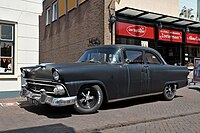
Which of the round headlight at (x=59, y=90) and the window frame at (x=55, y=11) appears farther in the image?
the window frame at (x=55, y=11)

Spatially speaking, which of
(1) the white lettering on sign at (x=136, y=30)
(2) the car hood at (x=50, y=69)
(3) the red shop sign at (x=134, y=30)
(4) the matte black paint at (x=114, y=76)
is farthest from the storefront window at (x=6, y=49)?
(1) the white lettering on sign at (x=136, y=30)

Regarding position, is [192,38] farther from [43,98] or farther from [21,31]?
[43,98]

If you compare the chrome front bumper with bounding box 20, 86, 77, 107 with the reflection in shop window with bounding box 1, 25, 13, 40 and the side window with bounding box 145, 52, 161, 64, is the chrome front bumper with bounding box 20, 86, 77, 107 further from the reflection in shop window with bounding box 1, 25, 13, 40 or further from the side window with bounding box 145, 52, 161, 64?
the reflection in shop window with bounding box 1, 25, 13, 40

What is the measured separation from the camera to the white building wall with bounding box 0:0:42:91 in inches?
360

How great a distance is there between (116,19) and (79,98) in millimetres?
7724

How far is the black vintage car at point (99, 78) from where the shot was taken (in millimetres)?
6078

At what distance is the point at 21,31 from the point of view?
31.2 ft

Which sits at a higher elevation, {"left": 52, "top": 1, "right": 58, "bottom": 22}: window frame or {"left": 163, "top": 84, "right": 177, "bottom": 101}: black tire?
{"left": 52, "top": 1, "right": 58, "bottom": 22}: window frame

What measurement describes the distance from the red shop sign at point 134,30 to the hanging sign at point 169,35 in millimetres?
672

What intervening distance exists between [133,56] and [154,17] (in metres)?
7.40

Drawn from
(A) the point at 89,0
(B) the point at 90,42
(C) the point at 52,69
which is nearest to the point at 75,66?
(C) the point at 52,69

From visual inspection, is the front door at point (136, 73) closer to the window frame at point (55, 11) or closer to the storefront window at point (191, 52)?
the storefront window at point (191, 52)

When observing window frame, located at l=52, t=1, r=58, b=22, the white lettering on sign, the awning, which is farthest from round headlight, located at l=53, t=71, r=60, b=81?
window frame, located at l=52, t=1, r=58, b=22

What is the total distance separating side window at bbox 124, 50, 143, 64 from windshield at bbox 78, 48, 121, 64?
1.09ft
